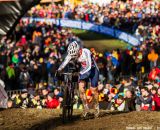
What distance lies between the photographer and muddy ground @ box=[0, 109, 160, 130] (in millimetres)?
10102

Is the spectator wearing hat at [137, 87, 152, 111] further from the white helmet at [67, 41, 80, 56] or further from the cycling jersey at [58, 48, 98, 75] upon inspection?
the white helmet at [67, 41, 80, 56]

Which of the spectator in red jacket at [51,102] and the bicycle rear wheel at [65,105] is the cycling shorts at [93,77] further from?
the spectator in red jacket at [51,102]

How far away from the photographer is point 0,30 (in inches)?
1233

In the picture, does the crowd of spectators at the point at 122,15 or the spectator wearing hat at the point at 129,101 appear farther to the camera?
the crowd of spectators at the point at 122,15

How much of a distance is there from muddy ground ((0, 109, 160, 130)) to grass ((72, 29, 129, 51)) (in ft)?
70.9

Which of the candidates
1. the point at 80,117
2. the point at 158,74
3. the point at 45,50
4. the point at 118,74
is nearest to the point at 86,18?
the point at 45,50

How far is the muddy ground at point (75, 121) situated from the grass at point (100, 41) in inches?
851

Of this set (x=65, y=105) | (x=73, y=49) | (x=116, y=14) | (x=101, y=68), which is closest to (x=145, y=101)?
(x=65, y=105)

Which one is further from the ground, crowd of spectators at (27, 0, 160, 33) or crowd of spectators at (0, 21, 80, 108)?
crowd of spectators at (27, 0, 160, 33)

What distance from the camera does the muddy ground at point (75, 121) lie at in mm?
10102

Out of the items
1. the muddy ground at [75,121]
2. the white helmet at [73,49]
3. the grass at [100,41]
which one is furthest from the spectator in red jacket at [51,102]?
Result: the grass at [100,41]

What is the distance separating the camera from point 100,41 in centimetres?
3838

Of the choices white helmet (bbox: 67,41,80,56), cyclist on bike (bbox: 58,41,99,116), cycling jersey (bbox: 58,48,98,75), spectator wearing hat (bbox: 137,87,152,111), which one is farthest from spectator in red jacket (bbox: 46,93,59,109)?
white helmet (bbox: 67,41,80,56)

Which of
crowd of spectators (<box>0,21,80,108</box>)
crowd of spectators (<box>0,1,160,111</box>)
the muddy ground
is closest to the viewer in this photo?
the muddy ground
